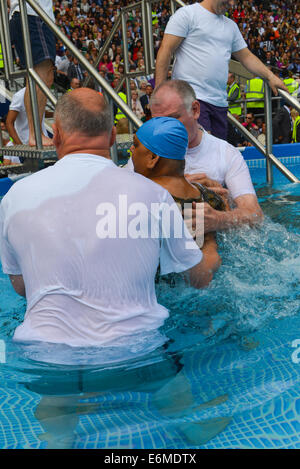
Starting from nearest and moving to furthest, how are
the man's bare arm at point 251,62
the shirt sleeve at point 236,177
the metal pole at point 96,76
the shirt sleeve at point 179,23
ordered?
the shirt sleeve at point 236,177 < the metal pole at point 96,76 < the shirt sleeve at point 179,23 < the man's bare arm at point 251,62

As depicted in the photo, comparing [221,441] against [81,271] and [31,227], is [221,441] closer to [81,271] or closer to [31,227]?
[81,271]

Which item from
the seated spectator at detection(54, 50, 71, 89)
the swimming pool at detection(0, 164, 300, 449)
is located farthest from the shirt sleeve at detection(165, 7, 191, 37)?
the seated spectator at detection(54, 50, 71, 89)

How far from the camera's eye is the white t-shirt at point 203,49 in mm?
3723

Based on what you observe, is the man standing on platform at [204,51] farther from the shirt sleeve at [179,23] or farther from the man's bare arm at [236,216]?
the man's bare arm at [236,216]

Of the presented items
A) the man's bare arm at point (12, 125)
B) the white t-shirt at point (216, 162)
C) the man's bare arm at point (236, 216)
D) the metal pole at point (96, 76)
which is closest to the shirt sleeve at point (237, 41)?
the metal pole at point (96, 76)

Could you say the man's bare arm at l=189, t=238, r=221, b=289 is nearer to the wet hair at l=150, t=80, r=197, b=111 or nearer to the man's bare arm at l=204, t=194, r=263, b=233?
the man's bare arm at l=204, t=194, r=263, b=233

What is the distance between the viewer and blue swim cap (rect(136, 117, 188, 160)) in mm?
2125

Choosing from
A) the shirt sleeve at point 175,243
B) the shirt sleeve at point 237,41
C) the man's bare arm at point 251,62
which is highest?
the shirt sleeve at point 237,41

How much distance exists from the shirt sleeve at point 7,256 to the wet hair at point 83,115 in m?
0.34

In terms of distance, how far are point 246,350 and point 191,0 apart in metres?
15.2

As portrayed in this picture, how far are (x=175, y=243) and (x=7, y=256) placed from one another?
538 mm

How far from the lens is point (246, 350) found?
6.81ft

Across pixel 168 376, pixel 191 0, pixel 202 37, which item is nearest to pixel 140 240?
pixel 168 376

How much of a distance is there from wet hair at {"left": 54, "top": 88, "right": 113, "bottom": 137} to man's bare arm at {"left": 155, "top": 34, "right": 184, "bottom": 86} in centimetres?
196
